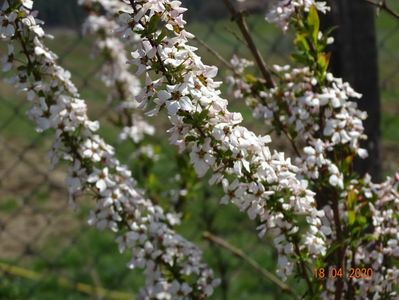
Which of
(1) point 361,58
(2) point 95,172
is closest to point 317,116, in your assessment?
(2) point 95,172

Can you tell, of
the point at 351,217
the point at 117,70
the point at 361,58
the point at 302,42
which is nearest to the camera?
the point at 351,217

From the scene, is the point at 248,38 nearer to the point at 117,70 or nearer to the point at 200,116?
the point at 200,116

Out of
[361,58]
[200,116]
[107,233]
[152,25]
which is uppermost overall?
[107,233]

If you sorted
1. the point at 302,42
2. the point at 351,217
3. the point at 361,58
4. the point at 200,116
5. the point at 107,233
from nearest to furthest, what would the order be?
the point at 200,116
the point at 351,217
the point at 302,42
the point at 361,58
the point at 107,233

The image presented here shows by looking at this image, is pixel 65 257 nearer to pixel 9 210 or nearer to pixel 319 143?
pixel 9 210

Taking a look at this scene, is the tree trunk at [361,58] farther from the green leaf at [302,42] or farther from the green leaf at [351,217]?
the green leaf at [351,217]

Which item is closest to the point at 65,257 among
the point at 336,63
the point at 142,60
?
the point at 336,63

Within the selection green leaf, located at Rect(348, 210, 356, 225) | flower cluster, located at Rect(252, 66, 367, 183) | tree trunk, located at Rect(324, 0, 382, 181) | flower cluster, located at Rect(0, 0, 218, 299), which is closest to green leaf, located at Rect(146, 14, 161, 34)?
flower cluster, located at Rect(0, 0, 218, 299)
